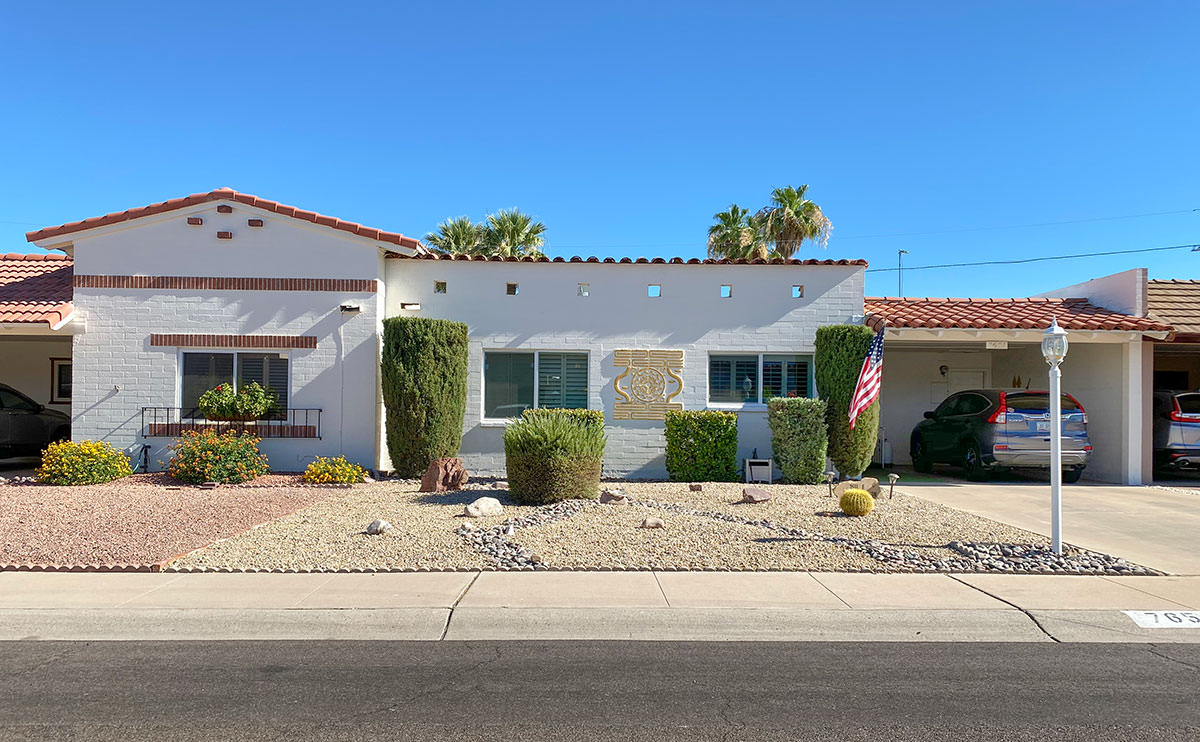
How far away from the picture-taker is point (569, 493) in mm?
10578

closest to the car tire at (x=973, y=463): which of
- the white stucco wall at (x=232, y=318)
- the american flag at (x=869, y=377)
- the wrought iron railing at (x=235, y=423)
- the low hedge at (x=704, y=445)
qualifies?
the american flag at (x=869, y=377)

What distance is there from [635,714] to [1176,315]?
15.2 metres

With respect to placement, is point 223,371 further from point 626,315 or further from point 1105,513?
point 1105,513

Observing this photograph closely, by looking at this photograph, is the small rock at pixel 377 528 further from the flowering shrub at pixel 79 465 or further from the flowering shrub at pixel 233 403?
the flowering shrub at pixel 79 465

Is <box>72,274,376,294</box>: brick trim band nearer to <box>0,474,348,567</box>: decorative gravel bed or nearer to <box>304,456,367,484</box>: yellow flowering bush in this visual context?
<box>304,456,367,484</box>: yellow flowering bush

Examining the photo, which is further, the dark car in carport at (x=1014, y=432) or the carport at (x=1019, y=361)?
the carport at (x=1019, y=361)

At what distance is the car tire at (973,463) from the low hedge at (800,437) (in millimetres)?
3176

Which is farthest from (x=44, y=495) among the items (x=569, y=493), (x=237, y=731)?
(x=237, y=731)

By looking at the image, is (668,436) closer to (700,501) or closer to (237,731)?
(700,501)

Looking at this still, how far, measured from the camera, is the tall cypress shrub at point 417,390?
1280cm

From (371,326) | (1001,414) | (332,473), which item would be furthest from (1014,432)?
(332,473)

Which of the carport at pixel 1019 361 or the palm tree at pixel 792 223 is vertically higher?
the palm tree at pixel 792 223

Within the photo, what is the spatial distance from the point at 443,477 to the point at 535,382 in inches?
121

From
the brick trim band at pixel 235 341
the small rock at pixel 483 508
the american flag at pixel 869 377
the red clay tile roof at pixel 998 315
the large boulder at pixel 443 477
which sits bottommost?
the small rock at pixel 483 508
